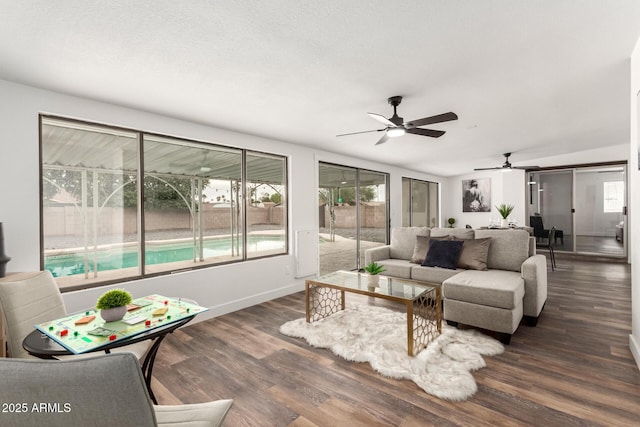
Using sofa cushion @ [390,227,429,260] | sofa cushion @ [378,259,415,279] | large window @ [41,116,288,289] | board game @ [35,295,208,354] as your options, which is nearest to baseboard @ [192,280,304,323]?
large window @ [41,116,288,289]

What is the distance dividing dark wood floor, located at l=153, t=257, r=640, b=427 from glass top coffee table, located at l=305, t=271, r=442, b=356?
49 cm

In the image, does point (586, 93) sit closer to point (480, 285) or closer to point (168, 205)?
point (480, 285)

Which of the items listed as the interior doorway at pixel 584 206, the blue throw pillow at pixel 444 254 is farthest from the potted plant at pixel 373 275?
the interior doorway at pixel 584 206

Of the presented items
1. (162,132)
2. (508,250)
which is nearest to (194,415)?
(162,132)

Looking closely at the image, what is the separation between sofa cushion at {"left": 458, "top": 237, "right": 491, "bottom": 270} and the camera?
3.82 meters

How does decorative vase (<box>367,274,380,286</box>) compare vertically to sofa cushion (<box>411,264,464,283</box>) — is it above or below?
above

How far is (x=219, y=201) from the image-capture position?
420 cm

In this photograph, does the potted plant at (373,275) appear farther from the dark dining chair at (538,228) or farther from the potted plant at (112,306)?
the dark dining chair at (538,228)

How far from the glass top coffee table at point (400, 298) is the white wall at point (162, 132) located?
1041mm

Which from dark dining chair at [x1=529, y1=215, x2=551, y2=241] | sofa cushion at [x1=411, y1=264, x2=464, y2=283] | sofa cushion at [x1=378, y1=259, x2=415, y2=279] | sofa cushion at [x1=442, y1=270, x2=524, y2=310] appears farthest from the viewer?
dark dining chair at [x1=529, y1=215, x2=551, y2=241]

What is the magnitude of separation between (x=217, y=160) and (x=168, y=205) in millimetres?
905

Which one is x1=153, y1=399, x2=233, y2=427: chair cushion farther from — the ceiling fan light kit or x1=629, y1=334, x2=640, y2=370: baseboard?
x1=629, y1=334, x2=640, y2=370: baseboard

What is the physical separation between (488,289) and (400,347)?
1080 millimetres

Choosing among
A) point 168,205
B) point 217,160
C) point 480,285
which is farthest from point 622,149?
point 168,205
